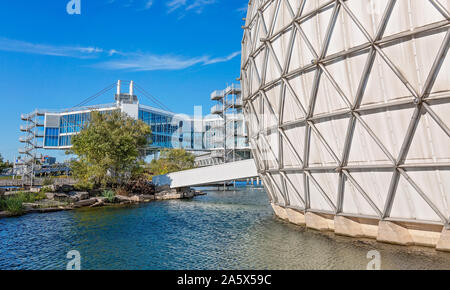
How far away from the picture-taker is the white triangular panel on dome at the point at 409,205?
10.8 meters

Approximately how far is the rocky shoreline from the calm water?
6.58 meters

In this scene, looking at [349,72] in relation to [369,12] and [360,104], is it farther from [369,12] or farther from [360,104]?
[369,12]

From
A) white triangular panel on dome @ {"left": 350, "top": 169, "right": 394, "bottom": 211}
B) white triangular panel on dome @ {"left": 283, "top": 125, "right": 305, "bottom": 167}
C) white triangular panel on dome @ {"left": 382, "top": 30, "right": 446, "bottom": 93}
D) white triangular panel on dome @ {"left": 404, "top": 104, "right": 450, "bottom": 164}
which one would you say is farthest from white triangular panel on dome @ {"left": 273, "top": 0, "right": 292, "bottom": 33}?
white triangular panel on dome @ {"left": 350, "top": 169, "right": 394, "bottom": 211}

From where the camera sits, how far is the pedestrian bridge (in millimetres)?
30609

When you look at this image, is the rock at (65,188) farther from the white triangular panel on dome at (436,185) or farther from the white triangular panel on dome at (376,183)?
the white triangular panel on dome at (436,185)

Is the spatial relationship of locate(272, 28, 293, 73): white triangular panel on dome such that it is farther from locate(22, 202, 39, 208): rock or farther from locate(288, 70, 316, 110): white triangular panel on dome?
locate(22, 202, 39, 208): rock

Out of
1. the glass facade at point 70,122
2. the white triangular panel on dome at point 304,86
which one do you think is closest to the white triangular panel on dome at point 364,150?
the white triangular panel on dome at point 304,86

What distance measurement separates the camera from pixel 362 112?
38.9ft

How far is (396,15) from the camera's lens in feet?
35.2

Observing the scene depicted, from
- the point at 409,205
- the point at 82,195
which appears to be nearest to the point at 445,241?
the point at 409,205

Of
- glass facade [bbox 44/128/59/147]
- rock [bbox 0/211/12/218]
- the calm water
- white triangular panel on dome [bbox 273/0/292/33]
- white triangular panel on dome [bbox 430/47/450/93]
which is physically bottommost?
the calm water
